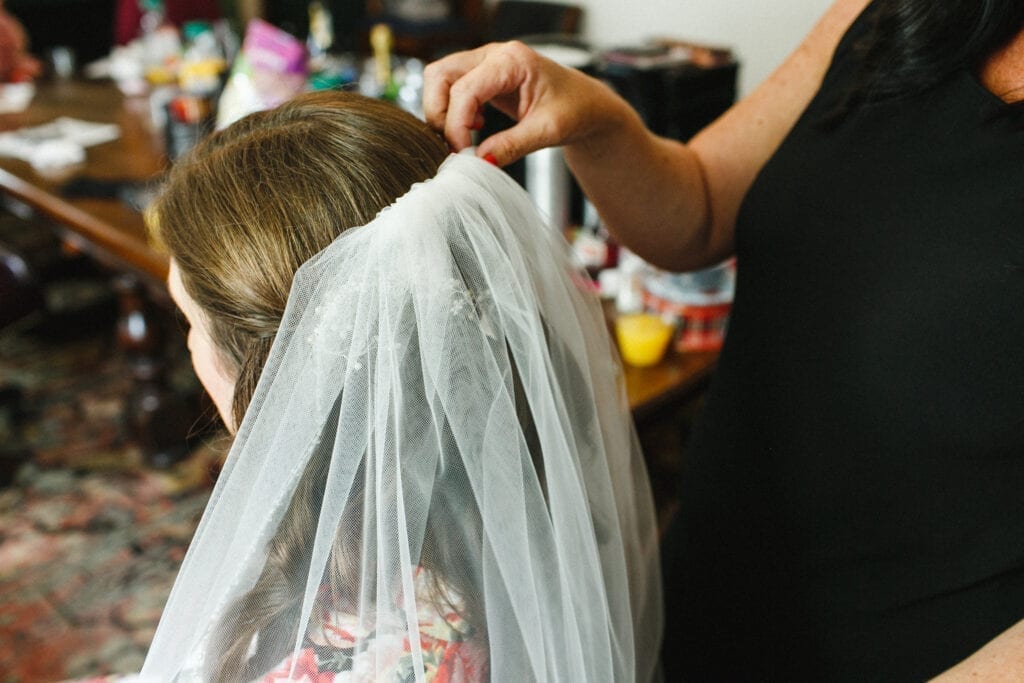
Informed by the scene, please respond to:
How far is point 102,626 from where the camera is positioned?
2064 millimetres

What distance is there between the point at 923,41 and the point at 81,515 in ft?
7.89

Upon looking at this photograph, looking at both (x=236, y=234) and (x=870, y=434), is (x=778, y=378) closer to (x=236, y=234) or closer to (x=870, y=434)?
(x=870, y=434)

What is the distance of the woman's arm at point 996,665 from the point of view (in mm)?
628

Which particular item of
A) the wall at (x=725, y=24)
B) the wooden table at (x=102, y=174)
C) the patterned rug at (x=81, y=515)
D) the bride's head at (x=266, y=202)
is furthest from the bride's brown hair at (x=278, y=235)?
the wall at (x=725, y=24)

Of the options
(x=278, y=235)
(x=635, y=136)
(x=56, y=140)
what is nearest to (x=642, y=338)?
(x=635, y=136)

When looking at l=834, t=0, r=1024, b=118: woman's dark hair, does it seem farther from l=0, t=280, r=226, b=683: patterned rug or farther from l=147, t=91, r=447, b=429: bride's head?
l=0, t=280, r=226, b=683: patterned rug

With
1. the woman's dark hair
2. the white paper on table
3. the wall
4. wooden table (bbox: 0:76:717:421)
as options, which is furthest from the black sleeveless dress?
the wall

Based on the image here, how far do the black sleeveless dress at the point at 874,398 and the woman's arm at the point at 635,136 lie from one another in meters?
0.08

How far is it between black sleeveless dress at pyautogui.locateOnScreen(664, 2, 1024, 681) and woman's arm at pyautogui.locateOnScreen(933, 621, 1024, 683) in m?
0.13

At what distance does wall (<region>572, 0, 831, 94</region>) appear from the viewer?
12.8ft

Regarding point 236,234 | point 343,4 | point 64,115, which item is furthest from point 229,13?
point 236,234

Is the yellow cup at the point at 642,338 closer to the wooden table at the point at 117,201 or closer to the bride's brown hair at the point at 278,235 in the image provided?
the wooden table at the point at 117,201

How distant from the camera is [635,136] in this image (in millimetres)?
944

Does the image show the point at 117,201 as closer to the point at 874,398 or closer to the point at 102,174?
the point at 102,174
